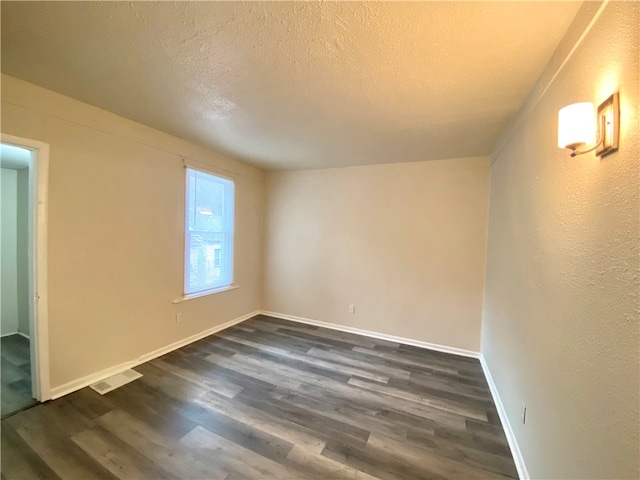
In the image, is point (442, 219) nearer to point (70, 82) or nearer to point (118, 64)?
point (118, 64)

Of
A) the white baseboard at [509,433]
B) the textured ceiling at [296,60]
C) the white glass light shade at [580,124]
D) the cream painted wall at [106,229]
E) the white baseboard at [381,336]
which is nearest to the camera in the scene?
the white glass light shade at [580,124]

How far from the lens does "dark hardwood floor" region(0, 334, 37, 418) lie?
2092mm

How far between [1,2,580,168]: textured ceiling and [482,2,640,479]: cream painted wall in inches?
12.1

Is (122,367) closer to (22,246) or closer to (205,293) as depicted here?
(205,293)

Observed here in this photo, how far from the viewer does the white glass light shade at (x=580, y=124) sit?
961 mm

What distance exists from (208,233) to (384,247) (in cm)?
252

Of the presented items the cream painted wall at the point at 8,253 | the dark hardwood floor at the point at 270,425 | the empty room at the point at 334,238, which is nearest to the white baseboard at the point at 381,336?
the empty room at the point at 334,238

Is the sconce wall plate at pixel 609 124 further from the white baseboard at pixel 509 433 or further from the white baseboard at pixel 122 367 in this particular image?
the white baseboard at pixel 122 367

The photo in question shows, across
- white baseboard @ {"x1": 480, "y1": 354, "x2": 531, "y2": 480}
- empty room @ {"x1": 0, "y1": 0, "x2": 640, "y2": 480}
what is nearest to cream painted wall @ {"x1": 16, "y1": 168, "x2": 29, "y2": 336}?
empty room @ {"x1": 0, "y1": 0, "x2": 640, "y2": 480}

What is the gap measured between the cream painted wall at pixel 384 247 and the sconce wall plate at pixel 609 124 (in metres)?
2.47

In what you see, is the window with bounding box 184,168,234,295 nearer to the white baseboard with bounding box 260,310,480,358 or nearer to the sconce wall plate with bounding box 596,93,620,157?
the white baseboard with bounding box 260,310,480,358

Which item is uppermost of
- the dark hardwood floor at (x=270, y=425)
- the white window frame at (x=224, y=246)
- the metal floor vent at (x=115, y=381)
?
the white window frame at (x=224, y=246)

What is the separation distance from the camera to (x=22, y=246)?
3342 mm

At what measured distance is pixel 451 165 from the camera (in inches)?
132
